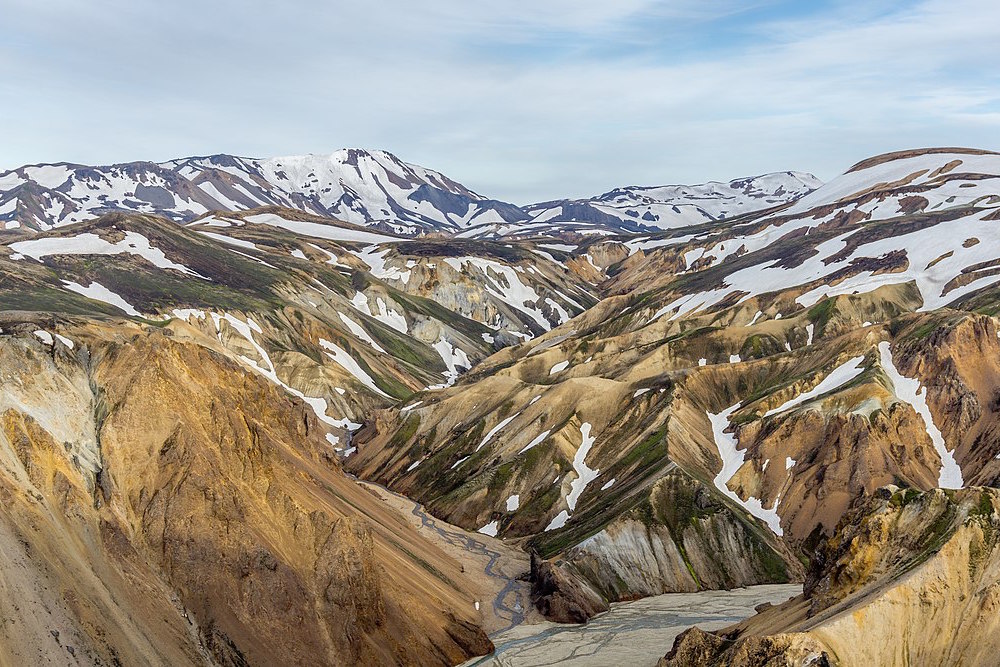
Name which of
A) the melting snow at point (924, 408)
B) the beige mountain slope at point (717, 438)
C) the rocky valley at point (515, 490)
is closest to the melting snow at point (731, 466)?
the beige mountain slope at point (717, 438)

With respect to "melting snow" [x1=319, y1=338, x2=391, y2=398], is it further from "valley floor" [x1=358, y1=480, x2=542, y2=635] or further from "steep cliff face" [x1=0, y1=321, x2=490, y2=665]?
"steep cliff face" [x1=0, y1=321, x2=490, y2=665]

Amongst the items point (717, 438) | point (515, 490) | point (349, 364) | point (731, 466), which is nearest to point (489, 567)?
point (515, 490)

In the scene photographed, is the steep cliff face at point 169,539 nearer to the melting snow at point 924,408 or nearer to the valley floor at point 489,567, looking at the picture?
the valley floor at point 489,567

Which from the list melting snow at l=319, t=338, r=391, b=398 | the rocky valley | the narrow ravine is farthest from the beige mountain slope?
melting snow at l=319, t=338, r=391, b=398

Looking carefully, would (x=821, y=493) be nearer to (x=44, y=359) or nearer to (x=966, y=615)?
(x=966, y=615)

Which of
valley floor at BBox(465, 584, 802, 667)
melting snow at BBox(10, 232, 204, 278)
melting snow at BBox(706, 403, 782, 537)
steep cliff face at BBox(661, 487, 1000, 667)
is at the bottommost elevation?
valley floor at BBox(465, 584, 802, 667)

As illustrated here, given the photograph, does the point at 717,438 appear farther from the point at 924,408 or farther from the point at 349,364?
the point at 349,364
